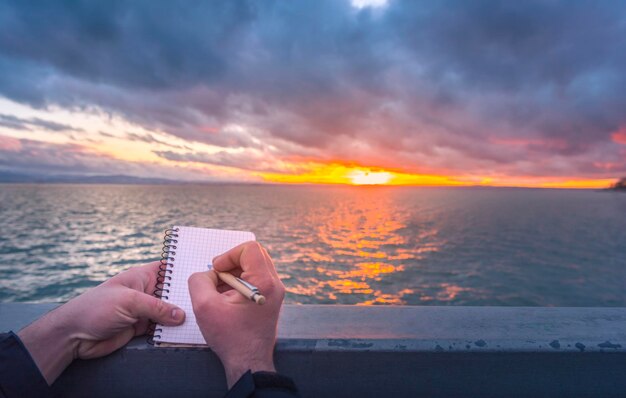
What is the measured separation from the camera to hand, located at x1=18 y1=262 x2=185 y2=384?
1182mm

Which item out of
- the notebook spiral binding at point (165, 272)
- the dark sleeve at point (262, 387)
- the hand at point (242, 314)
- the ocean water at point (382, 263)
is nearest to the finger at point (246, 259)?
the hand at point (242, 314)

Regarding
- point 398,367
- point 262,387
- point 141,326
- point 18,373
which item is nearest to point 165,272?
point 141,326

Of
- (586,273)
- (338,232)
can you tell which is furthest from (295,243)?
(586,273)

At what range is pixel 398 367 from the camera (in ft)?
4.49

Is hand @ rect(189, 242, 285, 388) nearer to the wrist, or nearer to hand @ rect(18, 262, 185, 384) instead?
hand @ rect(18, 262, 185, 384)

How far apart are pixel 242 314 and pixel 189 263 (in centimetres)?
47

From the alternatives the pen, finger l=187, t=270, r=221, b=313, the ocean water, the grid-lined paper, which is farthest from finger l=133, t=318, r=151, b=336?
the ocean water

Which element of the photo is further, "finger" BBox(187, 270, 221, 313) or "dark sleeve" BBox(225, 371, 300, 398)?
"finger" BBox(187, 270, 221, 313)

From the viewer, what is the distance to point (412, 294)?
1526 cm

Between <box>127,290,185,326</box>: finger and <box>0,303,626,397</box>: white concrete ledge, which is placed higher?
<box>127,290,185,326</box>: finger

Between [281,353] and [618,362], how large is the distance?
3.99 ft

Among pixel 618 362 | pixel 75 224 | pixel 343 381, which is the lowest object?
pixel 75 224

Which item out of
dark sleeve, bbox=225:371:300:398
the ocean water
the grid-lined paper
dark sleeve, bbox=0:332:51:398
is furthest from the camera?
the ocean water

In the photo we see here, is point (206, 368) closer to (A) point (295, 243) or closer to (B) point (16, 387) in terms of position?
(B) point (16, 387)
